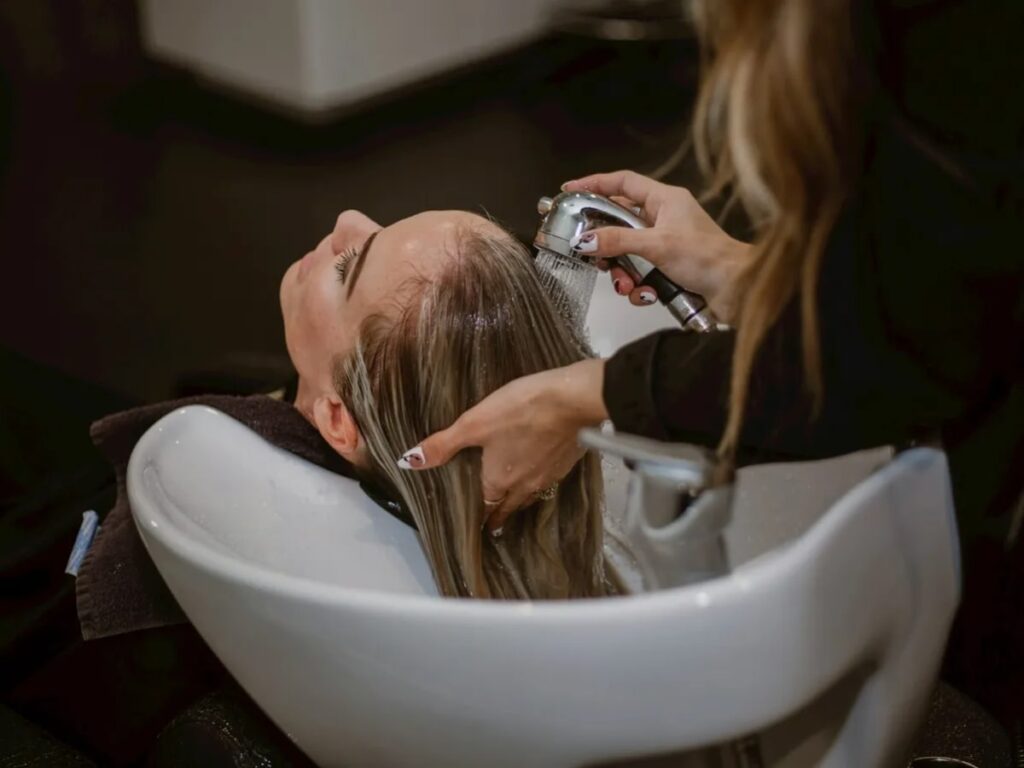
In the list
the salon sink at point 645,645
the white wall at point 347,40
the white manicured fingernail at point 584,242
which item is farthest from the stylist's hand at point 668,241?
the white wall at point 347,40

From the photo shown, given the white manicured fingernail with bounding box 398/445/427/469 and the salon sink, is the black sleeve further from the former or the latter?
the white manicured fingernail with bounding box 398/445/427/469

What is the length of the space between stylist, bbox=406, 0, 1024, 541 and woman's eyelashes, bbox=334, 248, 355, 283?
173mm

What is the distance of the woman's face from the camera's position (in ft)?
2.47

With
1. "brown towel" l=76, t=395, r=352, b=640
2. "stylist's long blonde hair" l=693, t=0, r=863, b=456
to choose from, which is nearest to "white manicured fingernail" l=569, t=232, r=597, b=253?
"stylist's long blonde hair" l=693, t=0, r=863, b=456

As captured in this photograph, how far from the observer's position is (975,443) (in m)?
0.66

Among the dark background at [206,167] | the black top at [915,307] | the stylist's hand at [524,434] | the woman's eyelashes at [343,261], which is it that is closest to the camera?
the black top at [915,307]

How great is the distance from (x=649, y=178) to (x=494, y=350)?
0.15 meters

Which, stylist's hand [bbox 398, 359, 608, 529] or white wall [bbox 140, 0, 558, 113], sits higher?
white wall [bbox 140, 0, 558, 113]

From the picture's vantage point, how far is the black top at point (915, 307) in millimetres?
566

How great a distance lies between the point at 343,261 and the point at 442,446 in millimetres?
138

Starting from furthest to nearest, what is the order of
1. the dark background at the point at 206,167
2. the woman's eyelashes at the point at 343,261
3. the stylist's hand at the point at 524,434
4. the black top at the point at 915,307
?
the dark background at the point at 206,167 < the woman's eyelashes at the point at 343,261 < the stylist's hand at the point at 524,434 < the black top at the point at 915,307

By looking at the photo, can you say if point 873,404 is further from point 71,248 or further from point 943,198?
point 71,248

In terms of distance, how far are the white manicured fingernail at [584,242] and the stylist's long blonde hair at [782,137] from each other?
11cm

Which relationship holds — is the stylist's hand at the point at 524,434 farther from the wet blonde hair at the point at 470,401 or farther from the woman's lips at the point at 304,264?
the woman's lips at the point at 304,264
